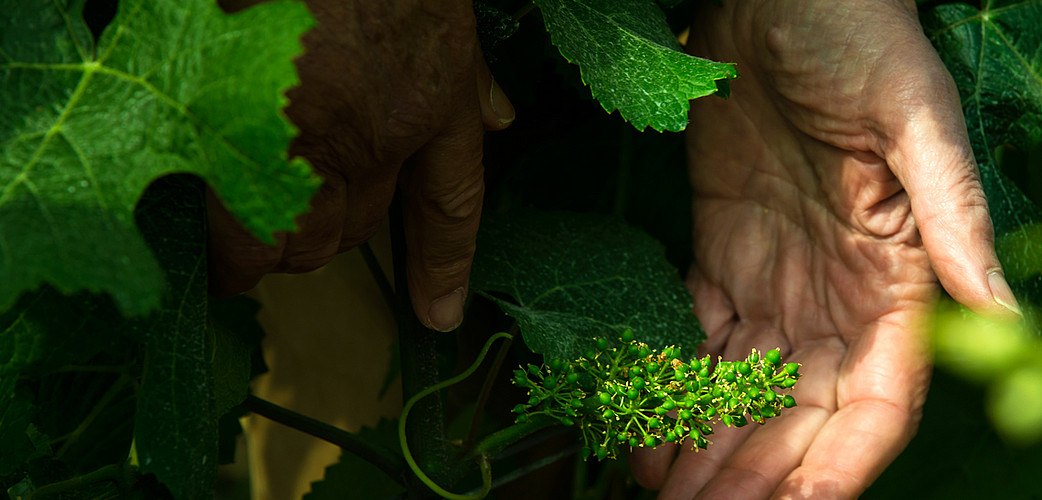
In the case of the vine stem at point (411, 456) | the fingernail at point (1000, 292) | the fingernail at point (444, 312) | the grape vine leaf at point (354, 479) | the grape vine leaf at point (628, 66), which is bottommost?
the grape vine leaf at point (354, 479)

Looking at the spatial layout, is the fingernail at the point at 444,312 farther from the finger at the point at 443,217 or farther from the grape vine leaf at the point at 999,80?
the grape vine leaf at the point at 999,80

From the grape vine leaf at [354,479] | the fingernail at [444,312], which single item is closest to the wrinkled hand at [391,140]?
the fingernail at [444,312]

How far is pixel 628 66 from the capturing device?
0.66m

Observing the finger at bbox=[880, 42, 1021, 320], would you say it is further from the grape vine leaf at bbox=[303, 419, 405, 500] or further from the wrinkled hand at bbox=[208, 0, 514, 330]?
the grape vine leaf at bbox=[303, 419, 405, 500]

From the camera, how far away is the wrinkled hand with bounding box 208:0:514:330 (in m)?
0.52

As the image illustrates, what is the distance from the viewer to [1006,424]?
3.65ft

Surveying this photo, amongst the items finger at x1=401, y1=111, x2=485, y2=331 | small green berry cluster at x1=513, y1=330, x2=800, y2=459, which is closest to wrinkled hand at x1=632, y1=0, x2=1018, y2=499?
small green berry cluster at x1=513, y1=330, x2=800, y2=459

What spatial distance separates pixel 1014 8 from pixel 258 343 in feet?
3.49

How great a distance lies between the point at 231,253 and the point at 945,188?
0.62 meters

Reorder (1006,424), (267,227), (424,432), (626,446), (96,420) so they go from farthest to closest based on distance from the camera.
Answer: (1006,424) < (626,446) < (96,420) < (424,432) < (267,227)

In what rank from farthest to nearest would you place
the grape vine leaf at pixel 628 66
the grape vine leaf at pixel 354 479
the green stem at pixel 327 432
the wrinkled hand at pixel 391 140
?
the grape vine leaf at pixel 354 479 → the green stem at pixel 327 432 → the grape vine leaf at pixel 628 66 → the wrinkled hand at pixel 391 140

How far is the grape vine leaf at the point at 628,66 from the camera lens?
2.06ft

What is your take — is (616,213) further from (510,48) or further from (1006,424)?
(1006,424)

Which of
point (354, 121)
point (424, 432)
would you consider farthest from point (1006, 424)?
point (354, 121)
